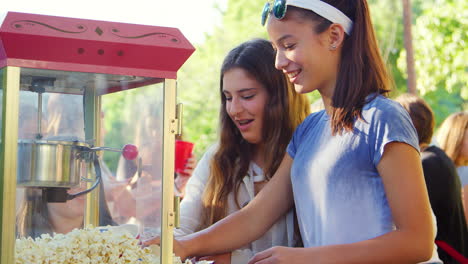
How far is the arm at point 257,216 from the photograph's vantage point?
236 centimetres

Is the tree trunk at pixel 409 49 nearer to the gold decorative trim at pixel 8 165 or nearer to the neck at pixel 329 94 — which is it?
the neck at pixel 329 94

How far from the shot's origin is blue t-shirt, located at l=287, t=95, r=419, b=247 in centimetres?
193

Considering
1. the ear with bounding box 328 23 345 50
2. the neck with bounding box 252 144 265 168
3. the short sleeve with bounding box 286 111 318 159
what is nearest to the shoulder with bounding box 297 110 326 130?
the short sleeve with bounding box 286 111 318 159

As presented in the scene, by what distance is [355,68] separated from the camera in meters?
2.08

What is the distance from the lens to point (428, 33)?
439 inches

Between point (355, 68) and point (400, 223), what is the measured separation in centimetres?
52

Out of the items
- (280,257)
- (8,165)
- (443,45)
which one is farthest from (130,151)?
(443,45)

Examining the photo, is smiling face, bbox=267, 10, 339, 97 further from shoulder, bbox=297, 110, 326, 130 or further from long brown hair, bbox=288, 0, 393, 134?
shoulder, bbox=297, 110, 326, 130

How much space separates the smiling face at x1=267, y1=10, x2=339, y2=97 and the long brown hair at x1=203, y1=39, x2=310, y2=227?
56cm

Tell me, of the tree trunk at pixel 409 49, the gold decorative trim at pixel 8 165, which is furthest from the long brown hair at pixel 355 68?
the tree trunk at pixel 409 49

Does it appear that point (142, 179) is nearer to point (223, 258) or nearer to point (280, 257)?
point (280, 257)

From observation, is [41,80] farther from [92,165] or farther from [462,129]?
[462,129]

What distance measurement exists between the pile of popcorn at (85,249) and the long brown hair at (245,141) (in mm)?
901

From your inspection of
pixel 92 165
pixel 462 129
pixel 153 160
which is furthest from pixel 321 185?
pixel 462 129
